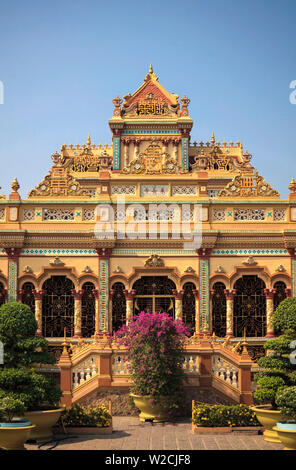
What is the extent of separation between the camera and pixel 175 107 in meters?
33.9

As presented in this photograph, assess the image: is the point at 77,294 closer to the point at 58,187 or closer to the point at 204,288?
the point at 58,187

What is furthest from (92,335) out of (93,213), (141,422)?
(141,422)

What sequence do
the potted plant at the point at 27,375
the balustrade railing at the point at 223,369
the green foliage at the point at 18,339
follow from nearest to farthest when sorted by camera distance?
the potted plant at the point at 27,375, the green foliage at the point at 18,339, the balustrade railing at the point at 223,369

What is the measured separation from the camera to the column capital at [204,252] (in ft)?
89.5

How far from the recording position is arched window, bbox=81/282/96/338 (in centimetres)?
2733

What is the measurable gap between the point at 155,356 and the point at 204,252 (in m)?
7.06

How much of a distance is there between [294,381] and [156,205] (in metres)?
10.5

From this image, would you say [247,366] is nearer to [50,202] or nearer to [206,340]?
[206,340]

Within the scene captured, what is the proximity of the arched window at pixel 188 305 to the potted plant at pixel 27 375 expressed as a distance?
8.37 meters

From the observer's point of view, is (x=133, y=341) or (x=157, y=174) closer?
(x=133, y=341)

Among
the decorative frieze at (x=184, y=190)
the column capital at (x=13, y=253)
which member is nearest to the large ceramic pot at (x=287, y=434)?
the decorative frieze at (x=184, y=190)

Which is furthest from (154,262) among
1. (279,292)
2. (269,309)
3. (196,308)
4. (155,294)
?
(279,292)

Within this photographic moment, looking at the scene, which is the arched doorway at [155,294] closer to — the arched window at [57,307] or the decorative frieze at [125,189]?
the arched window at [57,307]

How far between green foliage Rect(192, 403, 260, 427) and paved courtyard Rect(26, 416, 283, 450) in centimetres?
41
